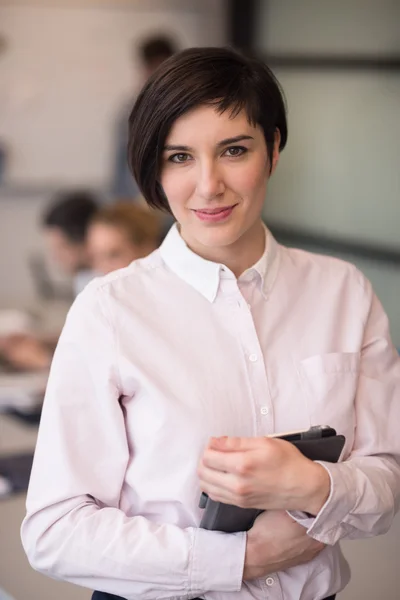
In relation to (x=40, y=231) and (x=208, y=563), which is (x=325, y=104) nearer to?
(x=40, y=231)

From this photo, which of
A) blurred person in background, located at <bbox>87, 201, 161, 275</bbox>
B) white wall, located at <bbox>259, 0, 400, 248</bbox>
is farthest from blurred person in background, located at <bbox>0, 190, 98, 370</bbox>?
white wall, located at <bbox>259, 0, 400, 248</bbox>

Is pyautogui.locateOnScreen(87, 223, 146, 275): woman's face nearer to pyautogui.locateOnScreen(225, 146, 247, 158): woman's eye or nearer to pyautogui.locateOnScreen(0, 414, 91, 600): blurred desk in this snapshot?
pyautogui.locateOnScreen(0, 414, 91, 600): blurred desk

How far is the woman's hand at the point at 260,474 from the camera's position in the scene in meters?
1.15

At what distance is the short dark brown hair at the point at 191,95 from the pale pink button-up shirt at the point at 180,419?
154 mm

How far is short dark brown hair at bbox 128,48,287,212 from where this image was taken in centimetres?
124

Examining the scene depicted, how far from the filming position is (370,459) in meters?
1.33

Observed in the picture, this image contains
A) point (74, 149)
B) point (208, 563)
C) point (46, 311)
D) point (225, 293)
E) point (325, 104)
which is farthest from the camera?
point (74, 149)

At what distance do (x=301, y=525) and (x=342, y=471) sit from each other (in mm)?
96

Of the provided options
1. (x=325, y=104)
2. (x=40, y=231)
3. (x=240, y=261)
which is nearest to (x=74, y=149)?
(x=40, y=231)

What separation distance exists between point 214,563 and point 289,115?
4036 mm

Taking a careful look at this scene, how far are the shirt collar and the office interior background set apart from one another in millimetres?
1208

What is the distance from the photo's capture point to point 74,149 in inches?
229

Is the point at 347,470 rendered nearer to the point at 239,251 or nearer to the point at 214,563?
the point at 214,563

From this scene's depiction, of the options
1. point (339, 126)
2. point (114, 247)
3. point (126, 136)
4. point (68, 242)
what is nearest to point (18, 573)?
point (114, 247)
